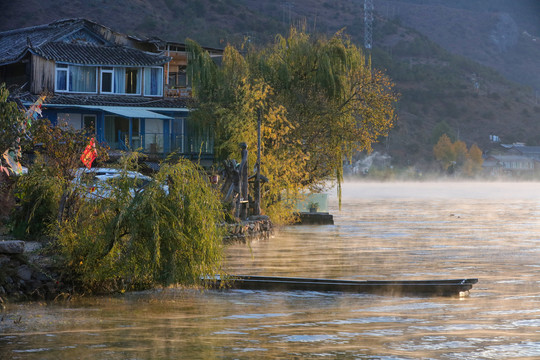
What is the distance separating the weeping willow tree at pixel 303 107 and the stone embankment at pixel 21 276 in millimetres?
20318

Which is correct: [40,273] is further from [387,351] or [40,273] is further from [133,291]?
[387,351]

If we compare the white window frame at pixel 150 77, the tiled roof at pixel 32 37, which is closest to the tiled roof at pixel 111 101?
the white window frame at pixel 150 77

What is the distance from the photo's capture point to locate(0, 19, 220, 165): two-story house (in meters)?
48.0

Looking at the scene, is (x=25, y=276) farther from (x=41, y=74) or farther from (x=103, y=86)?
(x=103, y=86)

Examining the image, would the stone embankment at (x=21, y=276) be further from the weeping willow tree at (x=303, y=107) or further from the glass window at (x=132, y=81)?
the glass window at (x=132, y=81)

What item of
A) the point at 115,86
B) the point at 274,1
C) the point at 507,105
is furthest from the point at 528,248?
the point at 274,1

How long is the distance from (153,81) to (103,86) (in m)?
3.31

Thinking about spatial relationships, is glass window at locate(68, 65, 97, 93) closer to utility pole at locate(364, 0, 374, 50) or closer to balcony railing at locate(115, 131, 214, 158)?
balcony railing at locate(115, 131, 214, 158)

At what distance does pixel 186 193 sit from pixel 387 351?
5428 mm

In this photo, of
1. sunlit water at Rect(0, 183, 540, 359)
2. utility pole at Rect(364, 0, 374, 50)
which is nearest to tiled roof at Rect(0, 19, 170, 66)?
sunlit water at Rect(0, 183, 540, 359)

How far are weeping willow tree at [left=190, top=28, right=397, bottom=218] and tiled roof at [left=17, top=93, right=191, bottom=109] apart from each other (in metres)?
9.71

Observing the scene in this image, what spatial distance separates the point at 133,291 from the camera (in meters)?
17.8

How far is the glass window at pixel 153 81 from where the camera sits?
5250cm

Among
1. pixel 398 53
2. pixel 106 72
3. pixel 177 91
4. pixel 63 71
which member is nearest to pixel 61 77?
pixel 63 71
